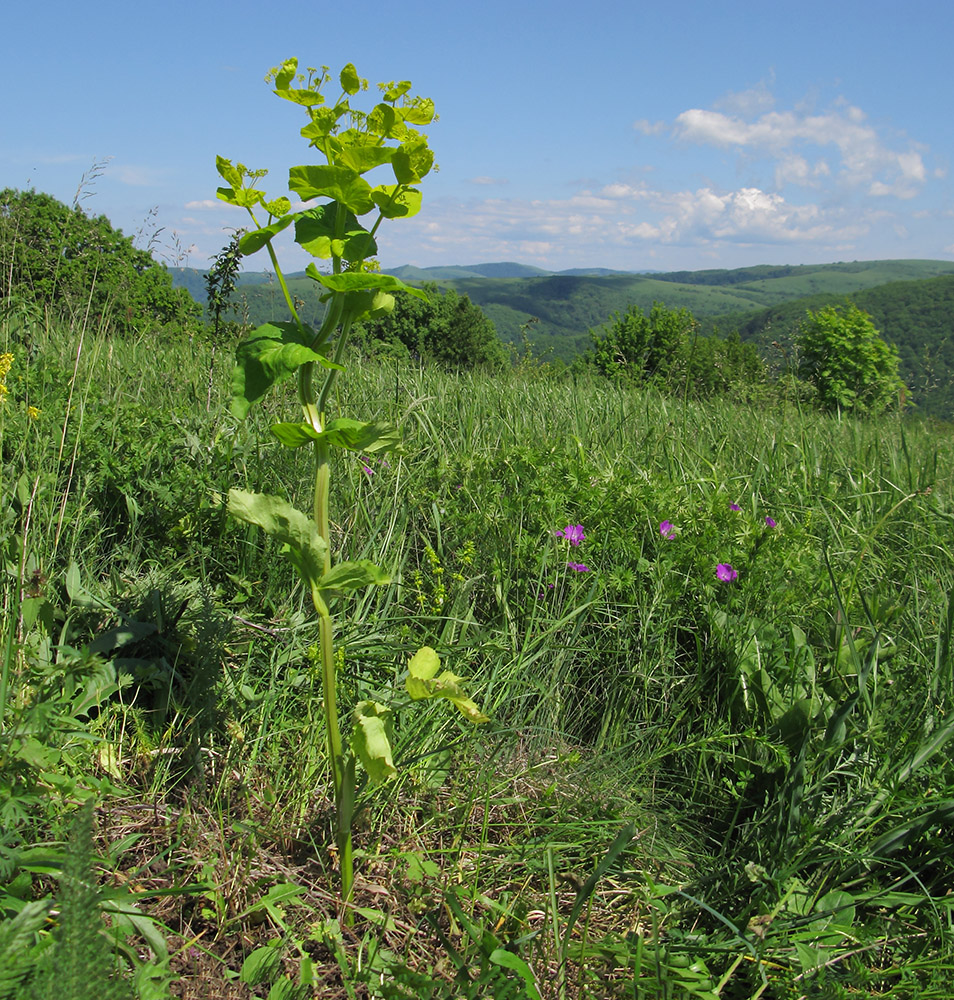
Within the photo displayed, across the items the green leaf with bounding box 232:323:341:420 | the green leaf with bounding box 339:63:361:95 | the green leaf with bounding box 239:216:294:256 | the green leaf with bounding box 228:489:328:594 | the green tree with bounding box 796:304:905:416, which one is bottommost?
the green leaf with bounding box 228:489:328:594

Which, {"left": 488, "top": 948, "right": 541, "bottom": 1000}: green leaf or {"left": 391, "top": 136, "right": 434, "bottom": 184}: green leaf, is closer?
{"left": 488, "top": 948, "right": 541, "bottom": 1000}: green leaf

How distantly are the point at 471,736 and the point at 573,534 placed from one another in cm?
74

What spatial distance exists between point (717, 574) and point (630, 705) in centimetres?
46

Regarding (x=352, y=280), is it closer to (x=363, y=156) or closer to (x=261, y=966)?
(x=363, y=156)

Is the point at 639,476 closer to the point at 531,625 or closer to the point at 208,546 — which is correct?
the point at 531,625

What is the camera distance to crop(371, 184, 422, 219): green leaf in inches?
48.6

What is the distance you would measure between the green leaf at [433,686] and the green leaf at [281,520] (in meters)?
0.28

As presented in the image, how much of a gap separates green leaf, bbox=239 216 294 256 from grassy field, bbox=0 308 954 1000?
854mm

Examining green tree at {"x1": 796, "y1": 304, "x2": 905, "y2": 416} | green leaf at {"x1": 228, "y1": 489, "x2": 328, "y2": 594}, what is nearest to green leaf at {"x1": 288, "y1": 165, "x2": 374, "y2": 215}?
green leaf at {"x1": 228, "y1": 489, "x2": 328, "y2": 594}

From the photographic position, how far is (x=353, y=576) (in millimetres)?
1208

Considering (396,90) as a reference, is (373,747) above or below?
below

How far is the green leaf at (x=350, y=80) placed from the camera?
1.17 meters

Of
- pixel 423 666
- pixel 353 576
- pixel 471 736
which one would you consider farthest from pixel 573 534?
pixel 353 576

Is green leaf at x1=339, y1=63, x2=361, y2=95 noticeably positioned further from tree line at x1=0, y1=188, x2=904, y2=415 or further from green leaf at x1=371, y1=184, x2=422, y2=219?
tree line at x1=0, y1=188, x2=904, y2=415
